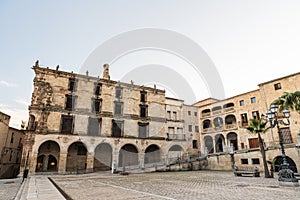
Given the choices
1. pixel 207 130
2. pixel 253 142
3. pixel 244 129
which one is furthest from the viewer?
pixel 207 130

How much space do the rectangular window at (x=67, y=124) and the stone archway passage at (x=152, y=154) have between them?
537 inches

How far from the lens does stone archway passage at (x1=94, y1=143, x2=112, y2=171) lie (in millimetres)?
28859

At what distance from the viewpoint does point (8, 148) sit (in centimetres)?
3216

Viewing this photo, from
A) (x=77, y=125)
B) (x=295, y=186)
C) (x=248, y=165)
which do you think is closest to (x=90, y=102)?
(x=77, y=125)

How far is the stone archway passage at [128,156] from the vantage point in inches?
1214

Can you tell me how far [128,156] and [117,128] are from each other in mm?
5189

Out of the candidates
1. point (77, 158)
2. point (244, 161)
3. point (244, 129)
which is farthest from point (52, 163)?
point (244, 129)

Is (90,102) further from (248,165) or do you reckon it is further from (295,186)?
(295,186)

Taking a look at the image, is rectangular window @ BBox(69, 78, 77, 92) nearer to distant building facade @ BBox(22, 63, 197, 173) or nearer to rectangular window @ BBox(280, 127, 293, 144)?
distant building facade @ BBox(22, 63, 197, 173)

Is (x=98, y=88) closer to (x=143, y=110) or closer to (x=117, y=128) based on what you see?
(x=117, y=128)

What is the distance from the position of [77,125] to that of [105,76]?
1029 cm

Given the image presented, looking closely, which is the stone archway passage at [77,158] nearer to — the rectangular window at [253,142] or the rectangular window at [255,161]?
the rectangular window at [255,161]

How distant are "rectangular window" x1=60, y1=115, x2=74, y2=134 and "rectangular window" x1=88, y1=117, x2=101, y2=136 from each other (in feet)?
8.68

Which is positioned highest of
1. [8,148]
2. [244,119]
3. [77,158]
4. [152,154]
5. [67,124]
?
[244,119]
